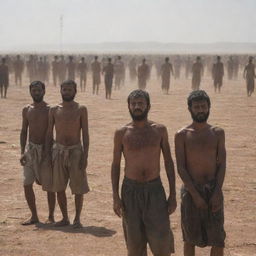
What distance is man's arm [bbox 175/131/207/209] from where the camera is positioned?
4168 mm

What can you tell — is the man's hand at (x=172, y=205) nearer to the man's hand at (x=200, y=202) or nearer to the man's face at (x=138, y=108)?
the man's hand at (x=200, y=202)

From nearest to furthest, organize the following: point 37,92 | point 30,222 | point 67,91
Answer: point 67,91
point 37,92
point 30,222

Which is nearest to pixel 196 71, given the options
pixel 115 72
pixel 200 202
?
pixel 115 72

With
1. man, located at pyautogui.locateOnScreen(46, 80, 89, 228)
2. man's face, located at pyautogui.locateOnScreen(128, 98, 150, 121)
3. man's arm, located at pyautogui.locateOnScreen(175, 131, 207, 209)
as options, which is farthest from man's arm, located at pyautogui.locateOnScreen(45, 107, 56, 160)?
man's arm, located at pyautogui.locateOnScreen(175, 131, 207, 209)

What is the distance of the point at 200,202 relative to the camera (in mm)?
4156

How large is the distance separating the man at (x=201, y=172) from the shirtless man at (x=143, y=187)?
0.13 meters

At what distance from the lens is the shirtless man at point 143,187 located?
413 centimetres

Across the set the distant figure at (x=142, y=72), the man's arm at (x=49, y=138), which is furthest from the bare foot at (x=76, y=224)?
the distant figure at (x=142, y=72)

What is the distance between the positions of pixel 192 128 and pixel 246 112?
1233 cm

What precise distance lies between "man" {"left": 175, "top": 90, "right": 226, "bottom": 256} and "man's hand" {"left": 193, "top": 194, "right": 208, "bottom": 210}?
10mm

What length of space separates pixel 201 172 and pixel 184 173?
5.8 inches

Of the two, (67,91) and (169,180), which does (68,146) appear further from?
(169,180)

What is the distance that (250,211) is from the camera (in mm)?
6691

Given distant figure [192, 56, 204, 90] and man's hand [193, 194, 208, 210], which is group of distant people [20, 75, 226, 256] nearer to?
man's hand [193, 194, 208, 210]
